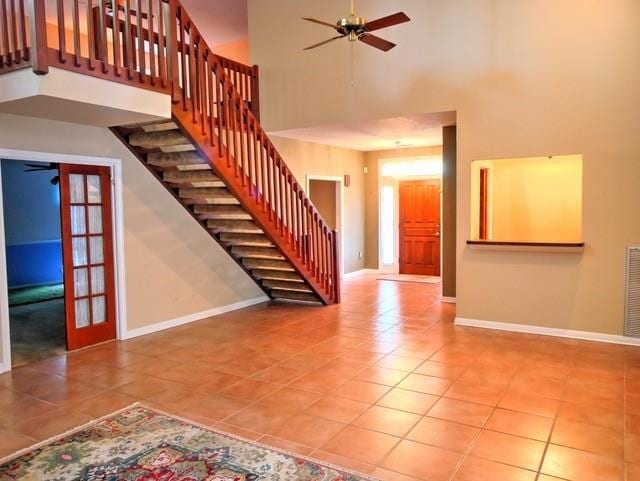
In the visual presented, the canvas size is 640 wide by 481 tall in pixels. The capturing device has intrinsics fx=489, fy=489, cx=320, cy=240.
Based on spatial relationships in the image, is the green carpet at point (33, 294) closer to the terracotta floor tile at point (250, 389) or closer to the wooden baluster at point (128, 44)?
the wooden baluster at point (128, 44)

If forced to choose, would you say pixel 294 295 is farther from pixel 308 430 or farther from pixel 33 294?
pixel 33 294

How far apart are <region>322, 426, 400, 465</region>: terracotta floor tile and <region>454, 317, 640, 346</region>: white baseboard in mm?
2934

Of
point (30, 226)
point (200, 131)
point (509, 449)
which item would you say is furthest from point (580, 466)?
point (30, 226)

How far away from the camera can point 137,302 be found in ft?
17.9

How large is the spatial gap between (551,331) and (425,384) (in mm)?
2118

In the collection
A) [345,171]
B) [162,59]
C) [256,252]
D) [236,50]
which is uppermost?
[236,50]

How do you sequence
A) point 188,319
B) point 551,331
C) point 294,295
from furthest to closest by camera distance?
point 294,295, point 188,319, point 551,331

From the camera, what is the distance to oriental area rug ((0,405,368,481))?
8.54ft

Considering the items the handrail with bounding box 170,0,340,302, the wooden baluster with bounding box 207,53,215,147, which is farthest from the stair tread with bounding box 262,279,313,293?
the wooden baluster with bounding box 207,53,215,147

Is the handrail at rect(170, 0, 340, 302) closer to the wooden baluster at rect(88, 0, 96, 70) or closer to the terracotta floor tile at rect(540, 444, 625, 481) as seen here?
the wooden baluster at rect(88, 0, 96, 70)

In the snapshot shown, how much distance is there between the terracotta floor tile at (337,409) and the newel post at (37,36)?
9.82 feet

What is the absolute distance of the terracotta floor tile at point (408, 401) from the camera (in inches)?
134

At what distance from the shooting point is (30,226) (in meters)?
9.09

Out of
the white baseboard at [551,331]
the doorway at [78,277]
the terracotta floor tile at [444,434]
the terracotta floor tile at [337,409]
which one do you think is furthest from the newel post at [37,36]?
the white baseboard at [551,331]
